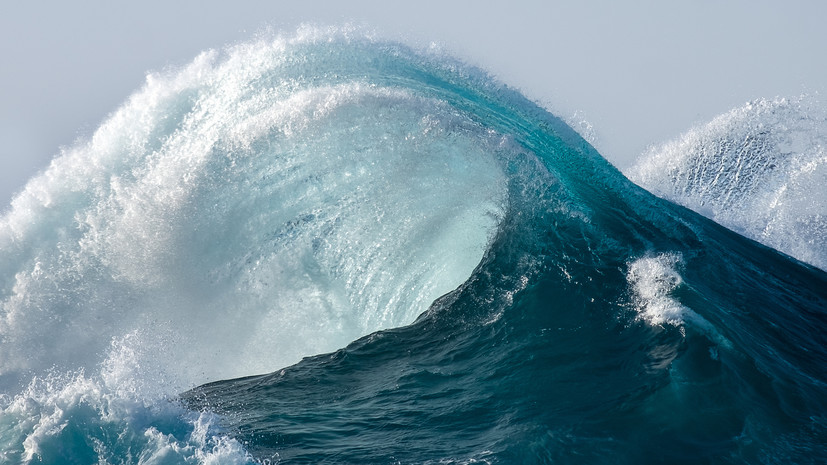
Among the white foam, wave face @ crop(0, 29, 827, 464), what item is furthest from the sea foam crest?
the white foam

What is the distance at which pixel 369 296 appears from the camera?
1291cm

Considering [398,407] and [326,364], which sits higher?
[326,364]

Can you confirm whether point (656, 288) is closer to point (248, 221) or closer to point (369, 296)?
point (369, 296)

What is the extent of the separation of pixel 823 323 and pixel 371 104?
10.1 metres

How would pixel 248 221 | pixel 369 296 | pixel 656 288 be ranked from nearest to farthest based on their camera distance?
pixel 656 288
pixel 248 221
pixel 369 296

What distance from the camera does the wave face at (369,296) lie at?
25.6 feet

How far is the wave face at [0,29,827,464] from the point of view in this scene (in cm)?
779

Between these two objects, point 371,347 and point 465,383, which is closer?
point 465,383

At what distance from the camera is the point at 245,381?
11.6 m

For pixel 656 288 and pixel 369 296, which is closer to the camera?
pixel 656 288

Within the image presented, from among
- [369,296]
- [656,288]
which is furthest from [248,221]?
[656,288]

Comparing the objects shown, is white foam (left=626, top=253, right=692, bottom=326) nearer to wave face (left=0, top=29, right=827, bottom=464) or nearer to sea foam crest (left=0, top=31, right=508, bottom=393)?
wave face (left=0, top=29, right=827, bottom=464)

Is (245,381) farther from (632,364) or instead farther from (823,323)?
(823,323)

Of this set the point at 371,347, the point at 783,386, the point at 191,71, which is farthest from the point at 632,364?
the point at 191,71
